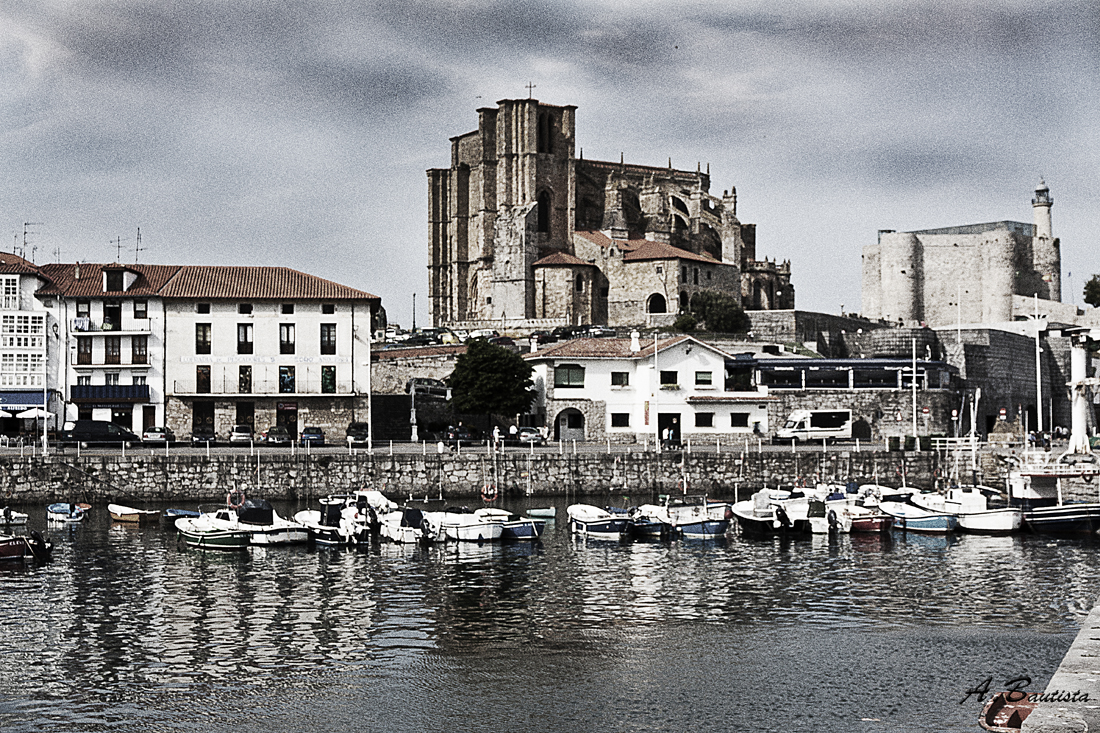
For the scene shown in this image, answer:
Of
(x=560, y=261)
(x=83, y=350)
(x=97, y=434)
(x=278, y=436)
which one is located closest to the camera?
(x=97, y=434)

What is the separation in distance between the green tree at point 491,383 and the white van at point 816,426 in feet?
49.7

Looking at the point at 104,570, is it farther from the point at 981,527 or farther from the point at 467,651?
the point at 981,527

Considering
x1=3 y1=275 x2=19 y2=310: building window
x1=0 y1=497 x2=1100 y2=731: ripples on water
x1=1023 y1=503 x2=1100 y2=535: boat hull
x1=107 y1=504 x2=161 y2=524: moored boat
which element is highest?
x1=3 y1=275 x2=19 y2=310: building window

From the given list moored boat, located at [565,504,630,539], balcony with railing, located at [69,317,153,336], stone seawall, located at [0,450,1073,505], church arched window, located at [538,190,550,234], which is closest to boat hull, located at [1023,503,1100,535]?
stone seawall, located at [0,450,1073,505]

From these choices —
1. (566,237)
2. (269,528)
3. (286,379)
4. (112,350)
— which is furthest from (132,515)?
(566,237)

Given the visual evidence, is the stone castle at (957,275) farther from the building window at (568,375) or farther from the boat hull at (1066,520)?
the boat hull at (1066,520)

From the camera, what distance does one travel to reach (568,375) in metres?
80.2

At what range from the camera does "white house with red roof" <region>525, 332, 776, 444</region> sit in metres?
79.5

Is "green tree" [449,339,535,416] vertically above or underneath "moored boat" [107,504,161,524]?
above

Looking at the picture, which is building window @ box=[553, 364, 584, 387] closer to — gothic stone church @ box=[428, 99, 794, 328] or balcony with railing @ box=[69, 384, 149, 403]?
balcony with railing @ box=[69, 384, 149, 403]

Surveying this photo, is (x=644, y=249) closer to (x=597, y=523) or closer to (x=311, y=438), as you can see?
(x=311, y=438)

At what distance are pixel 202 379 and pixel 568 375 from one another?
21325 millimetres

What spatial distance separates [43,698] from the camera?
24609 mm

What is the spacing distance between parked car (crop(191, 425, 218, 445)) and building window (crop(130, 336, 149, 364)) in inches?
191
